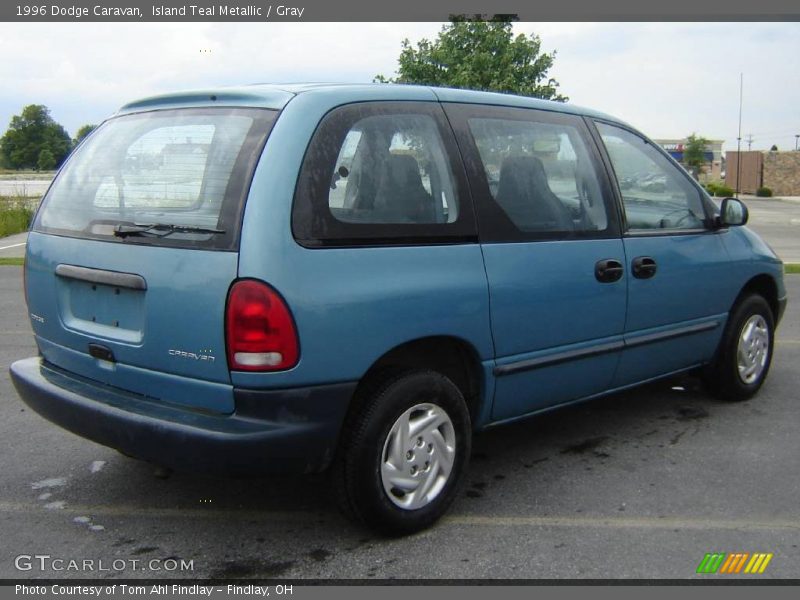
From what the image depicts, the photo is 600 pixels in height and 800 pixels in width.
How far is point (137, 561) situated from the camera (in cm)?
318

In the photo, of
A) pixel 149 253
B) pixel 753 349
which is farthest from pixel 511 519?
pixel 753 349

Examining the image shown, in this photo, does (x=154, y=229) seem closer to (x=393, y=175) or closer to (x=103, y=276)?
(x=103, y=276)

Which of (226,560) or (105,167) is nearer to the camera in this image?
(226,560)

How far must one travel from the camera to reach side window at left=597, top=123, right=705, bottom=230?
4.45m

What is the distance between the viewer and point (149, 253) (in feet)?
10.3

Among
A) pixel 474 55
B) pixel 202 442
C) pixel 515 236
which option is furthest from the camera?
pixel 474 55

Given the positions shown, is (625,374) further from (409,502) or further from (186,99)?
(186,99)

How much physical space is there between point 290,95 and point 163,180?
0.61m

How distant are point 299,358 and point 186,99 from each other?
1.29 metres

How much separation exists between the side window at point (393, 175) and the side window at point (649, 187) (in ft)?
4.23

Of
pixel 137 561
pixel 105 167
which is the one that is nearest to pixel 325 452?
pixel 137 561

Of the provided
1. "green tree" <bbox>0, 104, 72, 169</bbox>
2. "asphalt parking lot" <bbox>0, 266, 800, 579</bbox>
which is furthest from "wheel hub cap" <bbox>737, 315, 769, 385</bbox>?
"green tree" <bbox>0, 104, 72, 169</bbox>

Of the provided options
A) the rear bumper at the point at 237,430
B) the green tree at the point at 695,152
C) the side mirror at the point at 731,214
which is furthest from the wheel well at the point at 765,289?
the green tree at the point at 695,152

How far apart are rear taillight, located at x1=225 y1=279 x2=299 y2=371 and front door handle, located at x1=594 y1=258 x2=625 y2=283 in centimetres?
175
